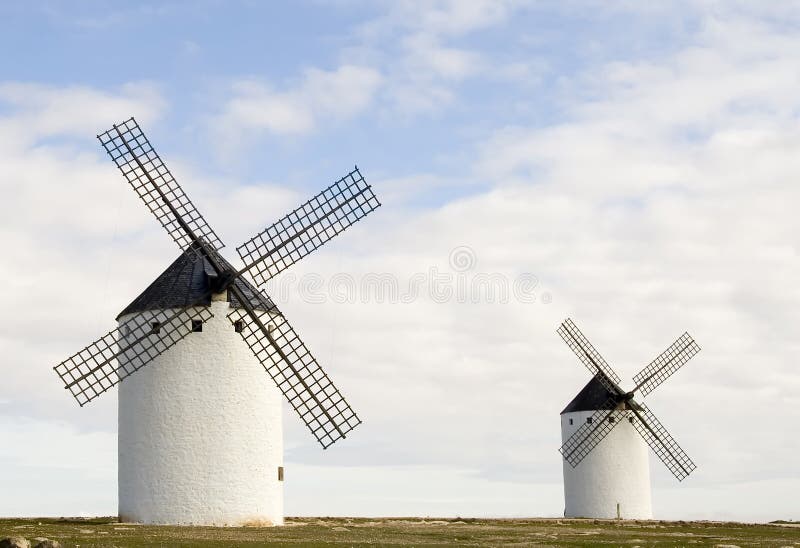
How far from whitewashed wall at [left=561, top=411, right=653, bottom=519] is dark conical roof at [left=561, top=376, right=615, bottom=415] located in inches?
15.1

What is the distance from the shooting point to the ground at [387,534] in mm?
24500

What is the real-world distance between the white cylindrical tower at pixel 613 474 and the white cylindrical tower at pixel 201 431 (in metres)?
20.7

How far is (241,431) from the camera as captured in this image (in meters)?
30.9

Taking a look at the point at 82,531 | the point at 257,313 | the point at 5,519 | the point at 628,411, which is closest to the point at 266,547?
the point at 82,531

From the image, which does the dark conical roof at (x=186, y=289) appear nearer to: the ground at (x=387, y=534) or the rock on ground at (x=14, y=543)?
the ground at (x=387, y=534)

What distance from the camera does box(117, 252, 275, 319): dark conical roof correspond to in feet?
101

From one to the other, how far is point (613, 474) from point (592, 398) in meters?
3.42

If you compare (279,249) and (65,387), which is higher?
(279,249)

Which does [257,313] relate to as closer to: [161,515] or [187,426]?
[187,426]

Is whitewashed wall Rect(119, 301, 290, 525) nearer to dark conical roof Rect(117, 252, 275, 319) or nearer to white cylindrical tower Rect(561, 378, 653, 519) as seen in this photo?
dark conical roof Rect(117, 252, 275, 319)

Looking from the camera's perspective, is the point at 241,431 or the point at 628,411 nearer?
the point at 241,431

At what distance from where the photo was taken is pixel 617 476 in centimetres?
4753

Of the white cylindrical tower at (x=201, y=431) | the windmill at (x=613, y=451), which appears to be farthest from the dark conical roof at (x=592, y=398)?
the white cylindrical tower at (x=201, y=431)

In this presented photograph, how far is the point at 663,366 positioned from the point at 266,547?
3001cm
